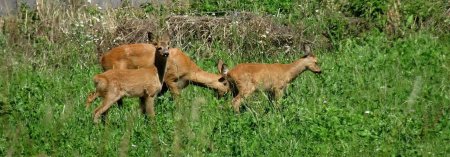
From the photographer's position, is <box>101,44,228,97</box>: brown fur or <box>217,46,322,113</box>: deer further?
<box>101,44,228,97</box>: brown fur

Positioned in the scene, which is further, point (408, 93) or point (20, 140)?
point (408, 93)

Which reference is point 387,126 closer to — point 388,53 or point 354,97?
point 354,97

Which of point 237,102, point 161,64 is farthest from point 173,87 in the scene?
point 237,102

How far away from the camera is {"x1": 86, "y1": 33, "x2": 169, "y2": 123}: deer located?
42.7 ft

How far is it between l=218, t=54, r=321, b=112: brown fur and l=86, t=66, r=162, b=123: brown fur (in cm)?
102

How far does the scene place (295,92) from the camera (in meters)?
13.6

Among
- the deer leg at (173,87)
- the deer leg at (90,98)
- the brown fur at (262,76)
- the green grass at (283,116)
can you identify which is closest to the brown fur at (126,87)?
the deer leg at (90,98)

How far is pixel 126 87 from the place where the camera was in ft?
43.9

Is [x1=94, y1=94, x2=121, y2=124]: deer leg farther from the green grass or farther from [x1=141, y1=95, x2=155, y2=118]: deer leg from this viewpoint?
[x1=141, y1=95, x2=155, y2=118]: deer leg

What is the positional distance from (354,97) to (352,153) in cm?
261

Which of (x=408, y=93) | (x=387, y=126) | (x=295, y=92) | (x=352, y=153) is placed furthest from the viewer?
(x=295, y=92)

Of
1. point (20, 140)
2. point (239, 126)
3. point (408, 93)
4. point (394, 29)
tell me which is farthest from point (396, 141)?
point (394, 29)

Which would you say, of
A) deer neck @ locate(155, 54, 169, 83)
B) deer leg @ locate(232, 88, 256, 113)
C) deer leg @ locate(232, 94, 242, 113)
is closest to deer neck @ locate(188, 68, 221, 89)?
deer neck @ locate(155, 54, 169, 83)

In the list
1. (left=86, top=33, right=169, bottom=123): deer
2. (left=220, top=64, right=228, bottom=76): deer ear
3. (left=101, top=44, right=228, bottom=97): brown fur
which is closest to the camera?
(left=86, top=33, right=169, bottom=123): deer
